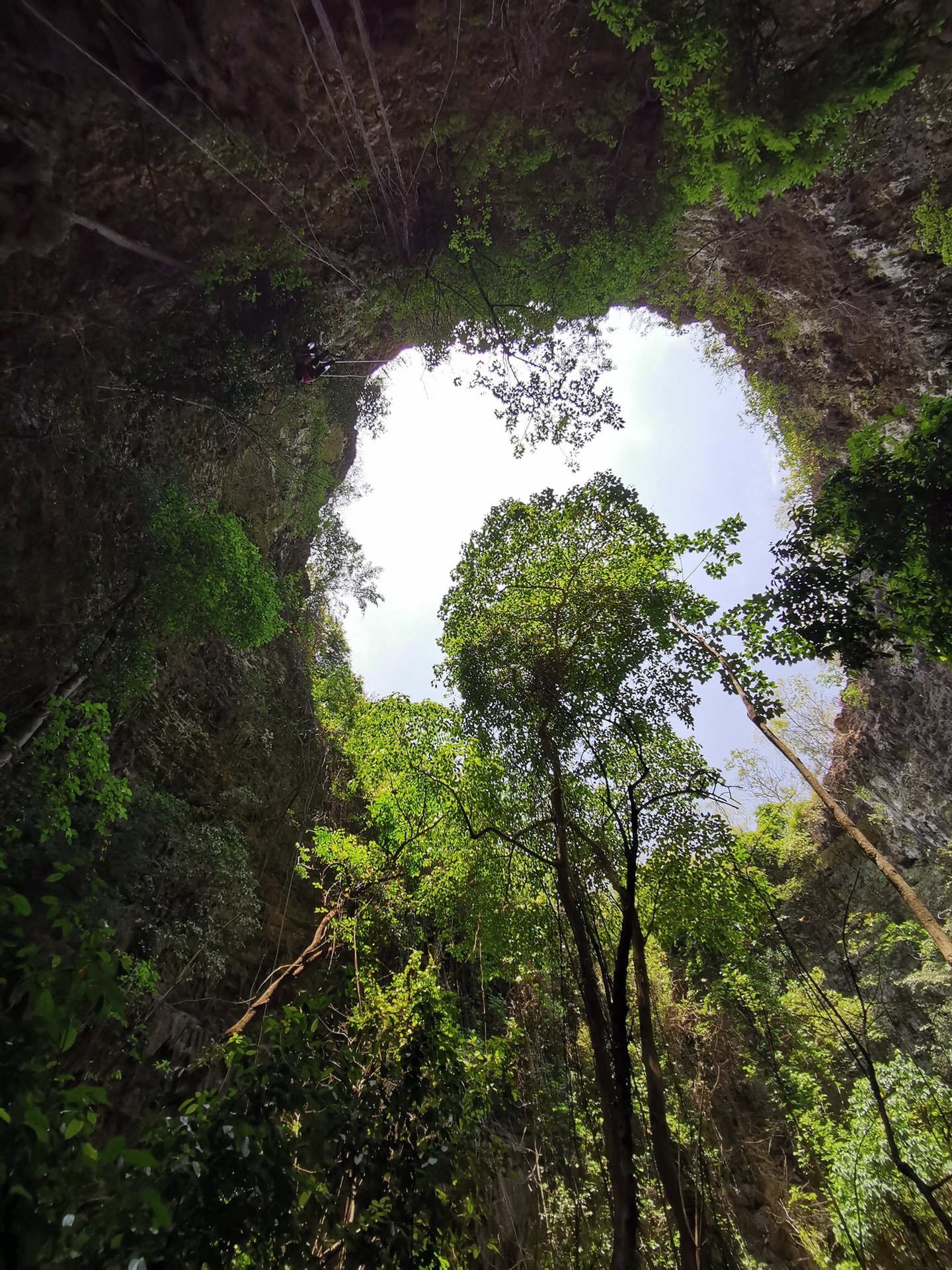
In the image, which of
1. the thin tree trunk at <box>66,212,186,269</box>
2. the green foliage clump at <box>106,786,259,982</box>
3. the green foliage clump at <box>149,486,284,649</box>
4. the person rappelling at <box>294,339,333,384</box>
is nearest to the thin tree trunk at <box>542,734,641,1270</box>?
the green foliage clump at <box>106,786,259,982</box>

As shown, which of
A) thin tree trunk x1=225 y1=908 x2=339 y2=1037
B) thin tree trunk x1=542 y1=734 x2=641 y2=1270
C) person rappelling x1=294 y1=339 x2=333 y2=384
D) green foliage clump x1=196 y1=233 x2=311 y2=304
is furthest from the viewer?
person rappelling x1=294 y1=339 x2=333 y2=384

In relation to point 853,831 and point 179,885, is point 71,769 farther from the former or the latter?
point 853,831

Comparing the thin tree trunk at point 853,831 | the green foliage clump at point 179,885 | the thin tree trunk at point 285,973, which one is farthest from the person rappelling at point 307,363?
the thin tree trunk at point 285,973

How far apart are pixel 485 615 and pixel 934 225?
25.3ft

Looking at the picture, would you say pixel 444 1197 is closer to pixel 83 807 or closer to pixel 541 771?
pixel 541 771

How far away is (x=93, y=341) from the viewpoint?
7973 mm

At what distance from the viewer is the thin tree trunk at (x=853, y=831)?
173 inches

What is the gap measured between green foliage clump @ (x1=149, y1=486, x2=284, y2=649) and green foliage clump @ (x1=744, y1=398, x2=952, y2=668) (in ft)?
23.5

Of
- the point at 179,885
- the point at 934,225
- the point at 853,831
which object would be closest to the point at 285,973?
the point at 179,885

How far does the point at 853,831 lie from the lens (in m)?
5.31

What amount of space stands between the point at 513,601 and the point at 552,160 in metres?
7.82

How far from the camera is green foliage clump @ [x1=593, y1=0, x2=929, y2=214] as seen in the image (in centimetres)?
554

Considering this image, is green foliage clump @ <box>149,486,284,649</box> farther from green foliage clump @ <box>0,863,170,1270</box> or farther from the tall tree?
green foliage clump @ <box>0,863,170,1270</box>

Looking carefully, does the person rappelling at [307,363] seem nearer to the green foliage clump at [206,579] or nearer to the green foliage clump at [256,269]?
the green foliage clump at [256,269]
